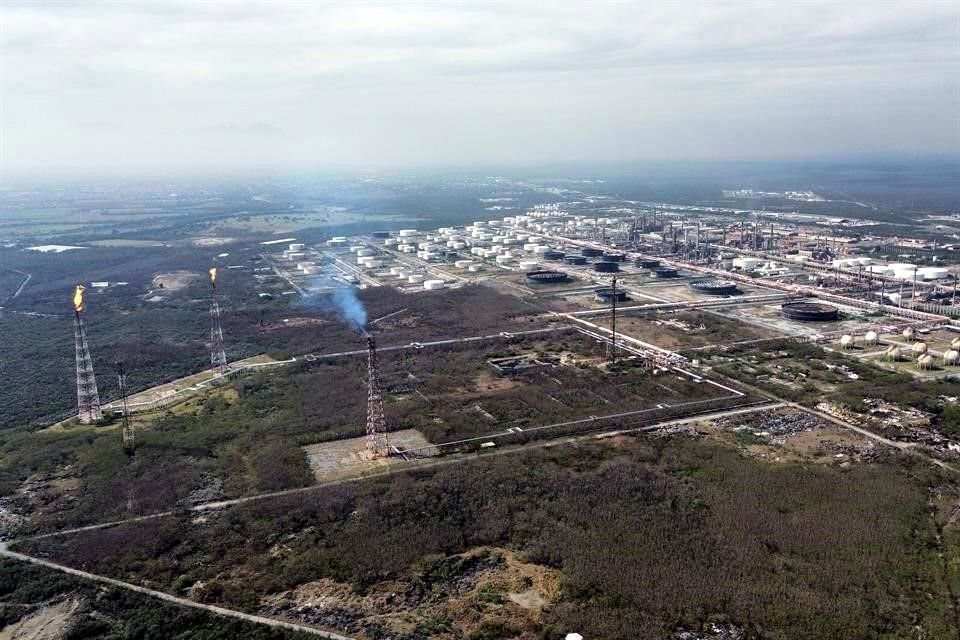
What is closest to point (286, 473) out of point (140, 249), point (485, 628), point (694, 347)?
point (485, 628)

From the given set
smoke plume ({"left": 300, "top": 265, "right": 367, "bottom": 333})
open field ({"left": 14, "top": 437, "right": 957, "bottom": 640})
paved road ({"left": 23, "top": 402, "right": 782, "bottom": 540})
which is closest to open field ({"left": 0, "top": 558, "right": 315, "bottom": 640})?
open field ({"left": 14, "top": 437, "right": 957, "bottom": 640})

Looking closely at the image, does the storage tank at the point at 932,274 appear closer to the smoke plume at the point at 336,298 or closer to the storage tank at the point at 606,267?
the storage tank at the point at 606,267

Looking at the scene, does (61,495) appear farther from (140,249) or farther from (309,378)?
(140,249)

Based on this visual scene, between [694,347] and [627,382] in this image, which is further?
[694,347]

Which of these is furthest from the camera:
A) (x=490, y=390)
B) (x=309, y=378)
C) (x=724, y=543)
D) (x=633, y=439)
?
(x=309, y=378)

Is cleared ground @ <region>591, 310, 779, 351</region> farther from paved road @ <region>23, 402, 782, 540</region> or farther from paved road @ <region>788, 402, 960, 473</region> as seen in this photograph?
paved road @ <region>788, 402, 960, 473</region>

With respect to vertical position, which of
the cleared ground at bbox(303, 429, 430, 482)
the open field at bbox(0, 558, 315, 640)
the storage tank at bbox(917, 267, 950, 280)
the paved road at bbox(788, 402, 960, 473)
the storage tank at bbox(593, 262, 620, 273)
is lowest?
the open field at bbox(0, 558, 315, 640)

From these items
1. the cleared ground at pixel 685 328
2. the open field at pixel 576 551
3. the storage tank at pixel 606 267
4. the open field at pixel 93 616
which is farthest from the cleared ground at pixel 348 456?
the storage tank at pixel 606 267
